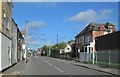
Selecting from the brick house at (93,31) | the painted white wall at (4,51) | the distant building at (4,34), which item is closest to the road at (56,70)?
the painted white wall at (4,51)

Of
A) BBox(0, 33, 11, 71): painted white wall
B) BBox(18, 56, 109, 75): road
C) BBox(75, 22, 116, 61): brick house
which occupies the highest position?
BBox(75, 22, 116, 61): brick house

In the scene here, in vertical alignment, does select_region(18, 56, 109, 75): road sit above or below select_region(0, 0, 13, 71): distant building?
below

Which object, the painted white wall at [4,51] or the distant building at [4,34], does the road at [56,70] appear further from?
the distant building at [4,34]

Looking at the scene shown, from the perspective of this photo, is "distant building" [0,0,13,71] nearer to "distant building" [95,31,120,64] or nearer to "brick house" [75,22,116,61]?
"distant building" [95,31,120,64]

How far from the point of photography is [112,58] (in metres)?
41.8

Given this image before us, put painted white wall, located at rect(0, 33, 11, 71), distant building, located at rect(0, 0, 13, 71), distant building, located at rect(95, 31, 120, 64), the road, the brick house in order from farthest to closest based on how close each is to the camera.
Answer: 1. the brick house
2. distant building, located at rect(95, 31, 120, 64)
3. painted white wall, located at rect(0, 33, 11, 71)
4. the road
5. distant building, located at rect(0, 0, 13, 71)

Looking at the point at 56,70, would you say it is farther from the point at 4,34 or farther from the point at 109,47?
the point at 109,47

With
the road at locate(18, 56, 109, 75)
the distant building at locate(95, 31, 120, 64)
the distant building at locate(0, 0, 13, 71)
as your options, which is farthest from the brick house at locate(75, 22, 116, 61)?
the distant building at locate(0, 0, 13, 71)

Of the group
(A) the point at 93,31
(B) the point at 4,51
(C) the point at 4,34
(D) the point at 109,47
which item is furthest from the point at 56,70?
(A) the point at 93,31

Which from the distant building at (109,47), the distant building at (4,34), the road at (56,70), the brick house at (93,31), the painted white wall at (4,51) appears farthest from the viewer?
the brick house at (93,31)

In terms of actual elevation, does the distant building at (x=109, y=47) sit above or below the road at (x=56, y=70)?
above

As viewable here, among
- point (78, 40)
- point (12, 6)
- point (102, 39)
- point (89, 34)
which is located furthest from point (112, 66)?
point (78, 40)

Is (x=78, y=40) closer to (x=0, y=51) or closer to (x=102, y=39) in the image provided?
(x=102, y=39)

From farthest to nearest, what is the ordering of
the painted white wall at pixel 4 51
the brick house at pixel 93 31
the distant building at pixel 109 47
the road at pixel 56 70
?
the brick house at pixel 93 31
the distant building at pixel 109 47
the painted white wall at pixel 4 51
the road at pixel 56 70
